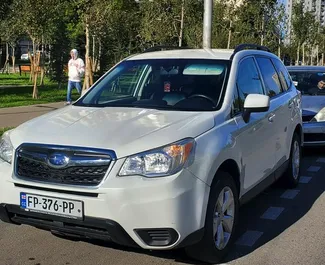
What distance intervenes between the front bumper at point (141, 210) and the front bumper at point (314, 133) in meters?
5.40

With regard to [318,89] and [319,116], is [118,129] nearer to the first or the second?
[319,116]

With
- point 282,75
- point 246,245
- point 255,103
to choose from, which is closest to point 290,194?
point 282,75

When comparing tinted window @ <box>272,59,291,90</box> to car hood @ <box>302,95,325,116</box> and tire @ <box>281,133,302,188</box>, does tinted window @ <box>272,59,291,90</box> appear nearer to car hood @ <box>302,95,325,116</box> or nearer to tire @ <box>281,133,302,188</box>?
tire @ <box>281,133,302,188</box>

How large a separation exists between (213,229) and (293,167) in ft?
9.50

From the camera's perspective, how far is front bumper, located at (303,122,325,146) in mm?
8664

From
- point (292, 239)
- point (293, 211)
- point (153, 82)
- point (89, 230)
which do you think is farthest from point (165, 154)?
point (293, 211)

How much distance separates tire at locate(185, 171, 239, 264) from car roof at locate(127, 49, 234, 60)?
147 centimetres

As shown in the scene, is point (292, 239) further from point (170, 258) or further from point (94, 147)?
point (94, 147)

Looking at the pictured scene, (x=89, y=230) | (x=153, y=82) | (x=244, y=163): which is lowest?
(x=89, y=230)

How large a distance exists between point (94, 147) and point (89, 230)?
0.61 meters

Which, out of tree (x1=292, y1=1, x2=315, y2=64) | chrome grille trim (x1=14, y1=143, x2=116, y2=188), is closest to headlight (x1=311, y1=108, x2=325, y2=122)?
chrome grille trim (x1=14, y1=143, x2=116, y2=188)

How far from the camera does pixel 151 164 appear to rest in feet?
11.8

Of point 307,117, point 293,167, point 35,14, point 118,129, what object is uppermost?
point 35,14

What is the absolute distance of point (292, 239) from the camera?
4.84 m
